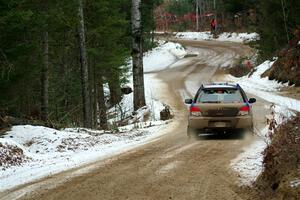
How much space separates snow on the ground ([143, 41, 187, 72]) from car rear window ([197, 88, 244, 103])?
108 ft

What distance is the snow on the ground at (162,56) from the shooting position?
4994 centimetres

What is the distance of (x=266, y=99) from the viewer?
25312 millimetres

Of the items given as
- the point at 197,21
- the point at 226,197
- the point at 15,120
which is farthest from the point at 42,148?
the point at 197,21

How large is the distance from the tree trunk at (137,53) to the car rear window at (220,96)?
7.63m

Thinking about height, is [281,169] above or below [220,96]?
below

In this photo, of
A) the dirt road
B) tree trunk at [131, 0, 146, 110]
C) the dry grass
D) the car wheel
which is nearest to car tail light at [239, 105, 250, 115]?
the dirt road

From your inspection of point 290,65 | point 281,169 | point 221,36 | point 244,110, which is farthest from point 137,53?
point 221,36

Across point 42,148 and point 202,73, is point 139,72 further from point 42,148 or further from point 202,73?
point 202,73

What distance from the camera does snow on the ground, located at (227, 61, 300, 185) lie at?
29.7 feet

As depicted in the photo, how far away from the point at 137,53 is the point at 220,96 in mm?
8083

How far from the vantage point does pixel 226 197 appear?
743cm

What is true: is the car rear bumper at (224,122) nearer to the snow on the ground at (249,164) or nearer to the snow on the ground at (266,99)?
the snow on the ground at (266,99)

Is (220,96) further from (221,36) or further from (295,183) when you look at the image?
(221,36)

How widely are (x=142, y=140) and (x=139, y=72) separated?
26.8 feet
